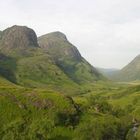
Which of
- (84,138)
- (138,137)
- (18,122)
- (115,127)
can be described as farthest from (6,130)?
(138,137)

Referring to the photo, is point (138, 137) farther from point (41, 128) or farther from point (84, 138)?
point (41, 128)

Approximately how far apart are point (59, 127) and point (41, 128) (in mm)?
20954

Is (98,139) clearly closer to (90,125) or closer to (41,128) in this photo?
(90,125)

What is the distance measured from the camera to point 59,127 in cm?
19975

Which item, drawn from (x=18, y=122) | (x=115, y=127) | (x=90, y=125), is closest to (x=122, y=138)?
(x=115, y=127)

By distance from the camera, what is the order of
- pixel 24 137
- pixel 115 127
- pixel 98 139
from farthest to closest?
pixel 115 127 < pixel 98 139 < pixel 24 137

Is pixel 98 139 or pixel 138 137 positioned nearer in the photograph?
pixel 98 139

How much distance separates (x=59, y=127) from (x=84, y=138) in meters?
29.8

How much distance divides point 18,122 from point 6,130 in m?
10.4

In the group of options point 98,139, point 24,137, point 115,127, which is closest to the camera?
point 24,137

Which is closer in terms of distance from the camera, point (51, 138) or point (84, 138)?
point (84, 138)

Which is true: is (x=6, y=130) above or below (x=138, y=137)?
above

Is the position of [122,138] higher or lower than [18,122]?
lower

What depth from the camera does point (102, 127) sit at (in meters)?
189
